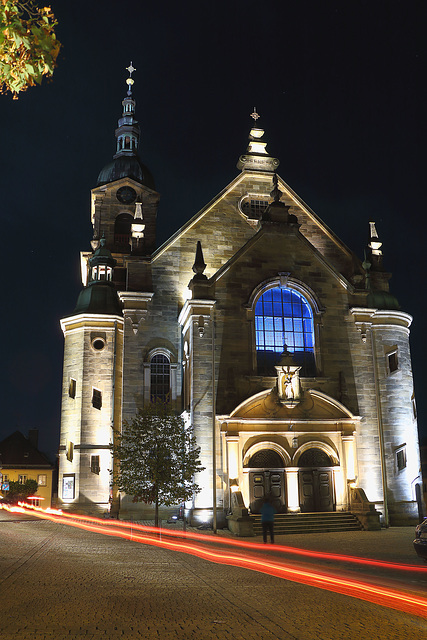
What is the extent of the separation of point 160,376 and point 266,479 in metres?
8.07

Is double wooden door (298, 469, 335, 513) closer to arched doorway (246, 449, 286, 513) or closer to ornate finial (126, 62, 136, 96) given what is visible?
arched doorway (246, 449, 286, 513)

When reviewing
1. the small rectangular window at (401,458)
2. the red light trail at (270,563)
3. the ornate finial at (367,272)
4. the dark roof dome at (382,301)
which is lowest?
the red light trail at (270,563)

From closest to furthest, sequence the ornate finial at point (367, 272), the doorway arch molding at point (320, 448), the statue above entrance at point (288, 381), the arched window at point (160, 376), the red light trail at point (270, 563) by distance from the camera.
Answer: the red light trail at point (270, 563) → the doorway arch molding at point (320, 448) → the statue above entrance at point (288, 381) → the arched window at point (160, 376) → the ornate finial at point (367, 272)

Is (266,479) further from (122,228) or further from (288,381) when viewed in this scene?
(122,228)

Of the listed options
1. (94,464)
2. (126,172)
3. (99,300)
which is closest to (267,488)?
(94,464)

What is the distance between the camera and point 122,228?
4359 cm

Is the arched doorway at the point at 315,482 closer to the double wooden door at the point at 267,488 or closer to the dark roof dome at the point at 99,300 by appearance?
the double wooden door at the point at 267,488

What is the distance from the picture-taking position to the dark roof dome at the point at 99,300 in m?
36.8

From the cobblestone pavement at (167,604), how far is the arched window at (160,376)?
15.7m

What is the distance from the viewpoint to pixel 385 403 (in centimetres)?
3394

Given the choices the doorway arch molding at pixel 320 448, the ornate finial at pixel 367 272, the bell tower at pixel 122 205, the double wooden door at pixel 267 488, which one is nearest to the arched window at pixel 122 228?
the bell tower at pixel 122 205

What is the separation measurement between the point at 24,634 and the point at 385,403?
27676 mm

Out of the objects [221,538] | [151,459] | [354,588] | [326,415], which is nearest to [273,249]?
[326,415]

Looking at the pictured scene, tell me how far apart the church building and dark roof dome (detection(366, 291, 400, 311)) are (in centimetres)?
7
